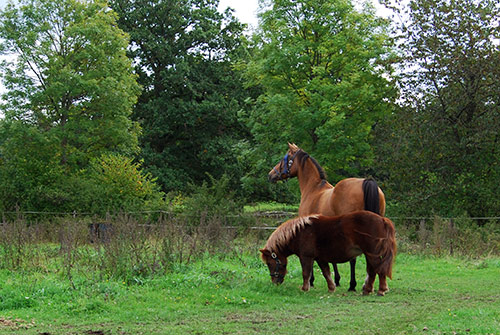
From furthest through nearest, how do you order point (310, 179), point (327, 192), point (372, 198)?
point (310, 179) → point (327, 192) → point (372, 198)

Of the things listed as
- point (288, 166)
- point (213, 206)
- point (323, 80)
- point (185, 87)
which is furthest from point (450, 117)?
point (185, 87)

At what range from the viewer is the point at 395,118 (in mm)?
23062

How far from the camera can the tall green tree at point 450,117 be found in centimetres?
2033

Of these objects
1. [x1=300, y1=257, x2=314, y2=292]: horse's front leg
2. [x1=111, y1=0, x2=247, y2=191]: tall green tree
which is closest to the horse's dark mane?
[x1=300, y1=257, x2=314, y2=292]: horse's front leg

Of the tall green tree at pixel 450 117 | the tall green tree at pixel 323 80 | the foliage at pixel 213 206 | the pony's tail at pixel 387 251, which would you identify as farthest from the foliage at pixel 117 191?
the pony's tail at pixel 387 251

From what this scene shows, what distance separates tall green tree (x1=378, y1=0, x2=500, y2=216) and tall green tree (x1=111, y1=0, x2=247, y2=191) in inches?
632

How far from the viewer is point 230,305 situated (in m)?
7.85

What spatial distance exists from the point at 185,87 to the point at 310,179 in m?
27.7

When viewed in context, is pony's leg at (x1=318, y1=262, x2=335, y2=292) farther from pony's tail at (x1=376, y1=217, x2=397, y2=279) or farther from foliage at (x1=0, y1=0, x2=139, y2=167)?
foliage at (x1=0, y1=0, x2=139, y2=167)

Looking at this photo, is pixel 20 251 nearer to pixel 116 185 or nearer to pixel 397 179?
pixel 116 185

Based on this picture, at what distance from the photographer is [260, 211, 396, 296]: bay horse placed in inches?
339

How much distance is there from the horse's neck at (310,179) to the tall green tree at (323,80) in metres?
12.3

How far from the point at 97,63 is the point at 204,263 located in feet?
71.5

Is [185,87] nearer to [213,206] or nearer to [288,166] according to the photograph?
[213,206]
